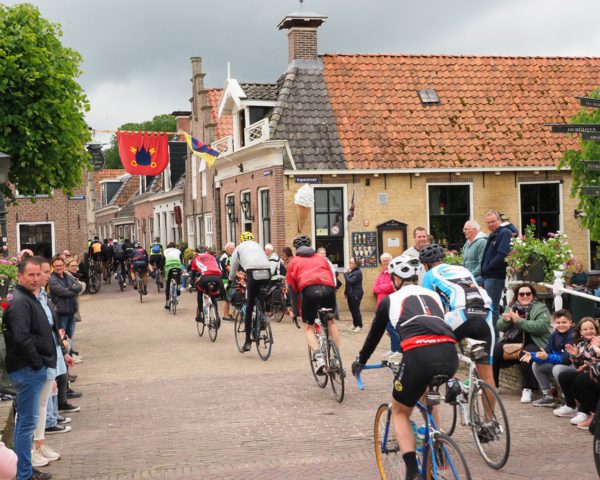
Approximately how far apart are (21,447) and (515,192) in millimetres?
18429

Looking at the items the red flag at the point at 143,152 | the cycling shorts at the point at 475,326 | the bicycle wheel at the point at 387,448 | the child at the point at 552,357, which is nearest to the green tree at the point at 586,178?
the child at the point at 552,357

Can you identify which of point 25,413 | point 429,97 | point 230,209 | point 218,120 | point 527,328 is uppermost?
point 218,120

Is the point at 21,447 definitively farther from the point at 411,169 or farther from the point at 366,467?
the point at 411,169

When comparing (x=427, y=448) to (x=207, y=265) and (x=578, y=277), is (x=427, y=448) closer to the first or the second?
(x=207, y=265)

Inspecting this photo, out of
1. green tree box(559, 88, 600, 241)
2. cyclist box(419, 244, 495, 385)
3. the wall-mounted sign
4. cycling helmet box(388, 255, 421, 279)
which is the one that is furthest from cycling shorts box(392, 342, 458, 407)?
the wall-mounted sign

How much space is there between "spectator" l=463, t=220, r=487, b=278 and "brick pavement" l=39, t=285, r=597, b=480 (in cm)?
184

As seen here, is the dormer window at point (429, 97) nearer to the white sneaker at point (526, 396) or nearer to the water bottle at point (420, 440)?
the white sneaker at point (526, 396)

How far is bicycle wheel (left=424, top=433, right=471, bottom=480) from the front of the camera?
Result: 5062 mm

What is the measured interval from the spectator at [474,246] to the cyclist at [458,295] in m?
4.12

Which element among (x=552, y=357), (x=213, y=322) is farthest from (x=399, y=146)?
(x=552, y=357)

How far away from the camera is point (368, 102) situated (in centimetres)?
2334

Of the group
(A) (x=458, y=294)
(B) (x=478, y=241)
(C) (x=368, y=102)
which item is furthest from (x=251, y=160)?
(A) (x=458, y=294)

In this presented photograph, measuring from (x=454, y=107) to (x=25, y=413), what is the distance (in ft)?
62.5

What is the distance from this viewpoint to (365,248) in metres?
22.3
